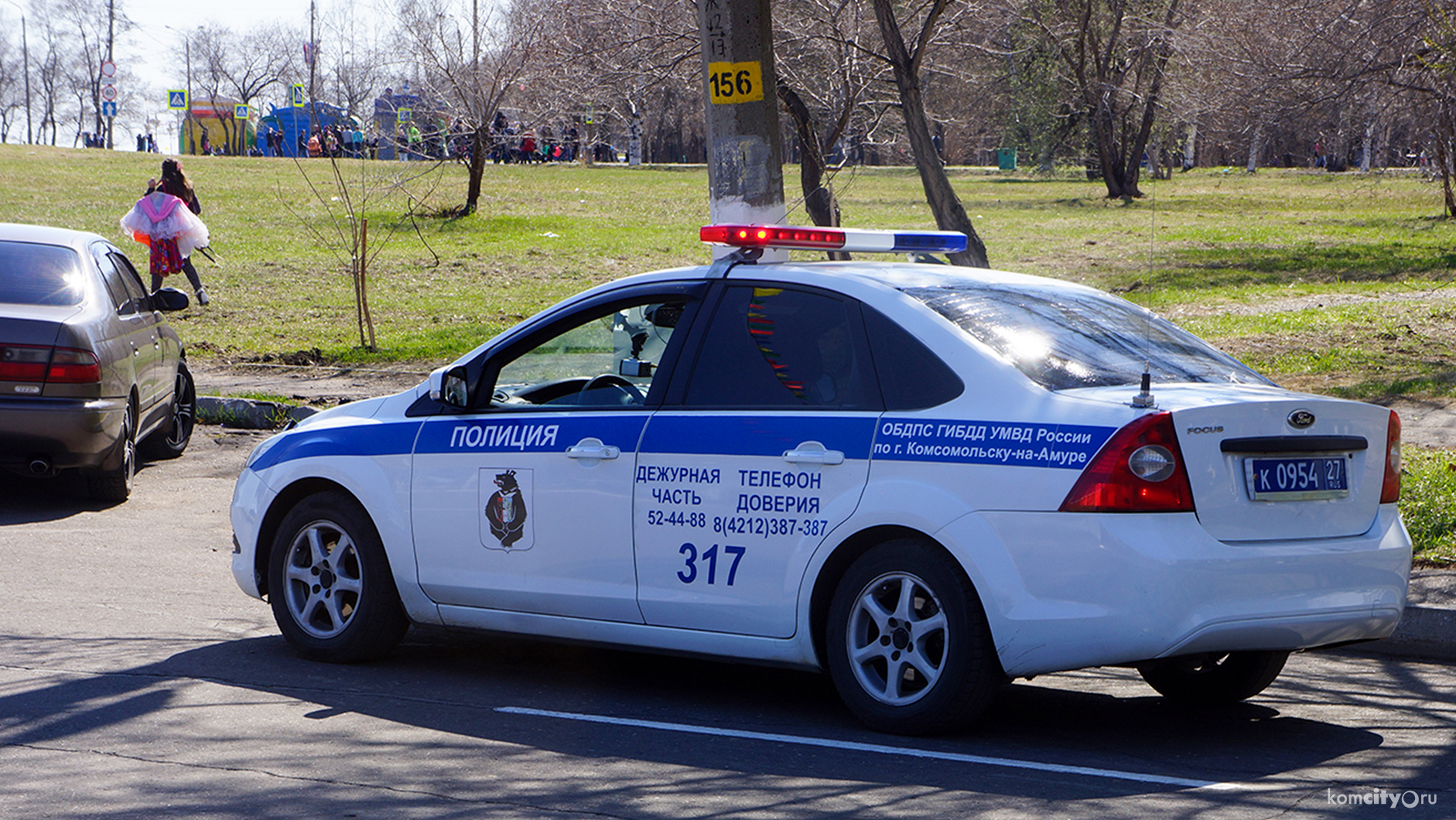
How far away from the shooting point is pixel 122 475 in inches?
389

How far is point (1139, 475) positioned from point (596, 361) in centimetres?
238

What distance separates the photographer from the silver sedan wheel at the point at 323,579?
6324 mm

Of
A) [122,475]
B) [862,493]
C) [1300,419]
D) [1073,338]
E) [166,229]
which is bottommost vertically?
[122,475]

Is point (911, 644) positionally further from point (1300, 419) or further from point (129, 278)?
point (129, 278)

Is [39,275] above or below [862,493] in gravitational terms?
above

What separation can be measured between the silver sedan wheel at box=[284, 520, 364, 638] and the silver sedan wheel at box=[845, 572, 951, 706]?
2.27m

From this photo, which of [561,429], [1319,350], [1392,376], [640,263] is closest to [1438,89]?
[1319,350]

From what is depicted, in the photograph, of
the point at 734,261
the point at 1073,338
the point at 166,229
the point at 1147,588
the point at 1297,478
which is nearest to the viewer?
the point at 1147,588

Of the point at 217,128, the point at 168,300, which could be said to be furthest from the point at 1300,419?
the point at 217,128

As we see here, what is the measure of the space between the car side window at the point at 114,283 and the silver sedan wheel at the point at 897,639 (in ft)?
22.6

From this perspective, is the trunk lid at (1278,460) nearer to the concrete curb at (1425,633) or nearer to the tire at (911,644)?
the tire at (911,644)

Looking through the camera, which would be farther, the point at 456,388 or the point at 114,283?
the point at 114,283

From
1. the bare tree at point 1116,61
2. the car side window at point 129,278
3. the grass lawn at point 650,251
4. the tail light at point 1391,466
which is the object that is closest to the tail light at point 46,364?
the car side window at point 129,278

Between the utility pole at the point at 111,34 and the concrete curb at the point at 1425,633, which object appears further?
the utility pole at the point at 111,34
